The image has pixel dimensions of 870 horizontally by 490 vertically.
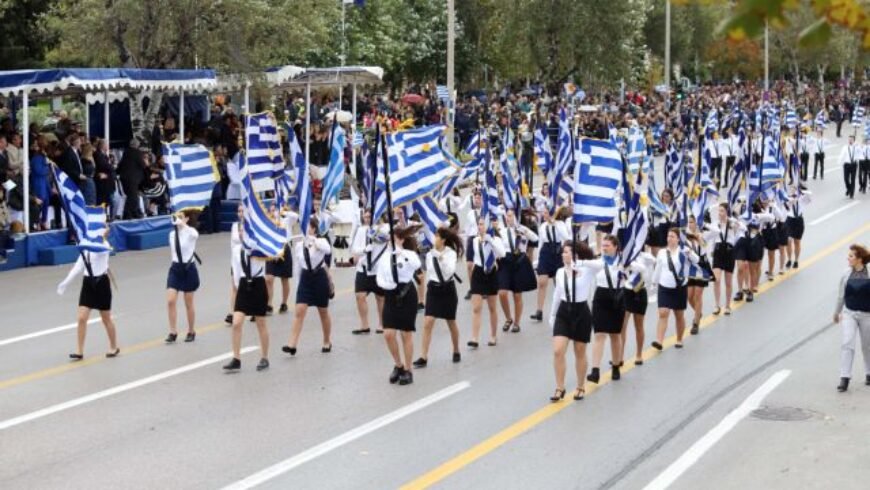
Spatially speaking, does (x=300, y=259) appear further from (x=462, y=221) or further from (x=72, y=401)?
(x=462, y=221)

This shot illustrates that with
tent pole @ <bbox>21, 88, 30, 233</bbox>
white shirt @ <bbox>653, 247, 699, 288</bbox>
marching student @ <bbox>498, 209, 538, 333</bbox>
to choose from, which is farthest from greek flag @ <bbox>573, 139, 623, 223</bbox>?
tent pole @ <bbox>21, 88, 30, 233</bbox>

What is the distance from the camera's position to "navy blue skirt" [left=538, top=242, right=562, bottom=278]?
18234 mm

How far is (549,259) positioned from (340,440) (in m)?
→ 6.88

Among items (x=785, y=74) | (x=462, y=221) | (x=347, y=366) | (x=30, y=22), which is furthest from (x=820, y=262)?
(x=785, y=74)

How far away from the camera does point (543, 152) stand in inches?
1014

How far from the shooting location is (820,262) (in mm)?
23859

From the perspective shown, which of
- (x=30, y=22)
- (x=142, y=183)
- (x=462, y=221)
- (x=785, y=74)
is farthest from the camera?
(x=785, y=74)

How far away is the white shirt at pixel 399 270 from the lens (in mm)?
14133

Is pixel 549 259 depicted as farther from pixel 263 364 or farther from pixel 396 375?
pixel 263 364

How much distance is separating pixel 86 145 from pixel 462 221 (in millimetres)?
7886

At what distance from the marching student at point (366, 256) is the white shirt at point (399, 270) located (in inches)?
66.9

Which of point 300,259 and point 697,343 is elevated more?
point 300,259

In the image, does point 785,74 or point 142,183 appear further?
point 785,74

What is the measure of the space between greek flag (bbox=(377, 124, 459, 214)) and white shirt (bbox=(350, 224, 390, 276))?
1.87 ft
